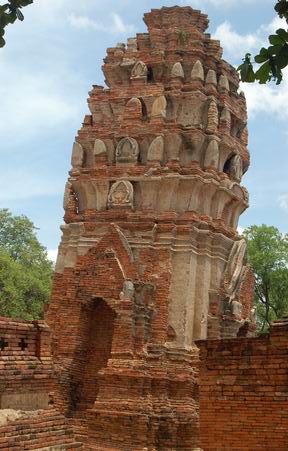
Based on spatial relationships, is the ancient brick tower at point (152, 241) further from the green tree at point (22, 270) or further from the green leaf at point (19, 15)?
the green tree at point (22, 270)

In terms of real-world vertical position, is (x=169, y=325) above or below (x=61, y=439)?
above

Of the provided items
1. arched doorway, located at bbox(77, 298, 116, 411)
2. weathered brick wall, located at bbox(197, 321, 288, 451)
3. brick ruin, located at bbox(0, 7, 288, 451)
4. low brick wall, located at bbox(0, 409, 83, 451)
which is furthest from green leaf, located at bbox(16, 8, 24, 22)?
arched doorway, located at bbox(77, 298, 116, 411)

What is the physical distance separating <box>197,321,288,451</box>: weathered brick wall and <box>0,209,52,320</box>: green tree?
19.3 m

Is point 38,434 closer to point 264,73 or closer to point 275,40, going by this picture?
point 264,73

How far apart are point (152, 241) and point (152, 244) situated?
7 cm

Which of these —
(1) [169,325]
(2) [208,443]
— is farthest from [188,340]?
(2) [208,443]

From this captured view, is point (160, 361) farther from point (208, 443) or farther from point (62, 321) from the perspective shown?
point (208, 443)

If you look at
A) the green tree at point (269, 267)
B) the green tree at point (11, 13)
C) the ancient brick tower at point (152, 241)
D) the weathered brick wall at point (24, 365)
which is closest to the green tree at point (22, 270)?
the green tree at point (269, 267)

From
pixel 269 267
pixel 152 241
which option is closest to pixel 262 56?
pixel 152 241

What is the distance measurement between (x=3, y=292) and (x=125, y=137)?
1311 centimetres

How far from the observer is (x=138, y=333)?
13375mm

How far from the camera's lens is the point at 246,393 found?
7461mm

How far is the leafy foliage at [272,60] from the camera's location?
374 cm

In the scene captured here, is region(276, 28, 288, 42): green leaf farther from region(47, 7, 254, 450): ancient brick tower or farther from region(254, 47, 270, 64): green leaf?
region(47, 7, 254, 450): ancient brick tower
